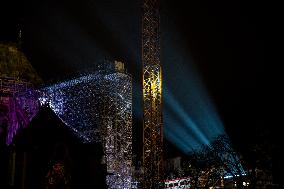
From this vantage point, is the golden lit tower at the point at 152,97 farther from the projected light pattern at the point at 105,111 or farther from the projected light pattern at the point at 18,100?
the projected light pattern at the point at 18,100

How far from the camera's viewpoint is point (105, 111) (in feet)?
149

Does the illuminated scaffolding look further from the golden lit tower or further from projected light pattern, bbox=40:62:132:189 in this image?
the golden lit tower

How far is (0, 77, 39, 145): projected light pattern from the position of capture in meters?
43.7

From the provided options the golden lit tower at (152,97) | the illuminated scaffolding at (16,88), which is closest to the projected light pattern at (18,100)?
the illuminated scaffolding at (16,88)

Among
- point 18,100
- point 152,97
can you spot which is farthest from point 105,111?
point 152,97

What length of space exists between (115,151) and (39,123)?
15.1 metres

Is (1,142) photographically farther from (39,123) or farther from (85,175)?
A: (85,175)

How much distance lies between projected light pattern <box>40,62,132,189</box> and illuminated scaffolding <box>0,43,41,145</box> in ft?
7.72

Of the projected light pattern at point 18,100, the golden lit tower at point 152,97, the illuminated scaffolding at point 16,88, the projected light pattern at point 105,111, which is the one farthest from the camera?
the projected light pattern at point 105,111

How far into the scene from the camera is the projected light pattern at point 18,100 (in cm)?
4366

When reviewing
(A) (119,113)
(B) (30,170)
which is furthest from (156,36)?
(B) (30,170)

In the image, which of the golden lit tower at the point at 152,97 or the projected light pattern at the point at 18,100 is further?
the projected light pattern at the point at 18,100

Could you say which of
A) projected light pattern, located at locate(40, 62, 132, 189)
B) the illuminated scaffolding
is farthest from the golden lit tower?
the illuminated scaffolding

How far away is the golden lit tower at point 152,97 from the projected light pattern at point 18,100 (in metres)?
15.0
